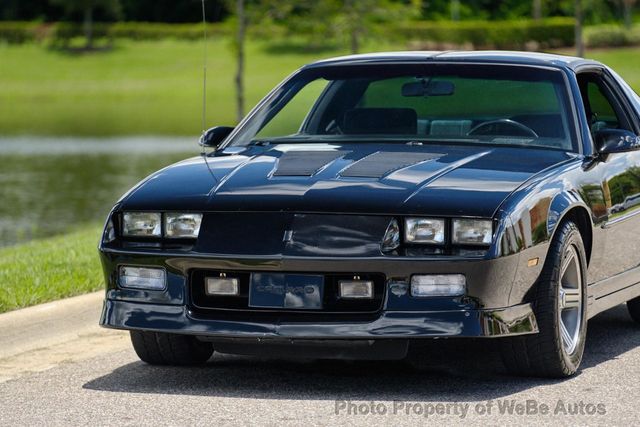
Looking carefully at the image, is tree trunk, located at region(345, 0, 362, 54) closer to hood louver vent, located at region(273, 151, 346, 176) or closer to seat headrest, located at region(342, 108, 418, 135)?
seat headrest, located at region(342, 108, 418, 135)

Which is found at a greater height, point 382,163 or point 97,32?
point 382,163

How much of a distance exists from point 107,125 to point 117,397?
4207 cm

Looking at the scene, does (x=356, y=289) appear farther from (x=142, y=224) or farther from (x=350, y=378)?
(x=142, y=224)

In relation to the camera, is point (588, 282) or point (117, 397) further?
point (588, 282)

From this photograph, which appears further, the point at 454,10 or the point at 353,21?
the point at 454,10

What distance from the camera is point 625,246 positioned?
7.32 metres

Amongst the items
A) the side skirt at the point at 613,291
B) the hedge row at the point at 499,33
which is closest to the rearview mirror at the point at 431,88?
the side skirt at the point at 613,291

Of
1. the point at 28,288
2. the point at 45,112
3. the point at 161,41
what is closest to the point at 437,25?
the point at 161,41

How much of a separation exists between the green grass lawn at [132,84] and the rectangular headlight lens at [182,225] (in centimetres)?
3693

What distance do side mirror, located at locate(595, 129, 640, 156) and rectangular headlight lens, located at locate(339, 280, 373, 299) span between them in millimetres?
1727

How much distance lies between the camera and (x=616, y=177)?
23.6ft

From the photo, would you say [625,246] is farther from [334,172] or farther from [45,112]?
[45,112]

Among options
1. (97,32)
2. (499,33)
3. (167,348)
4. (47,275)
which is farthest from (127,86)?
(167,348)

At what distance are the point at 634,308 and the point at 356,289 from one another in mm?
2793
